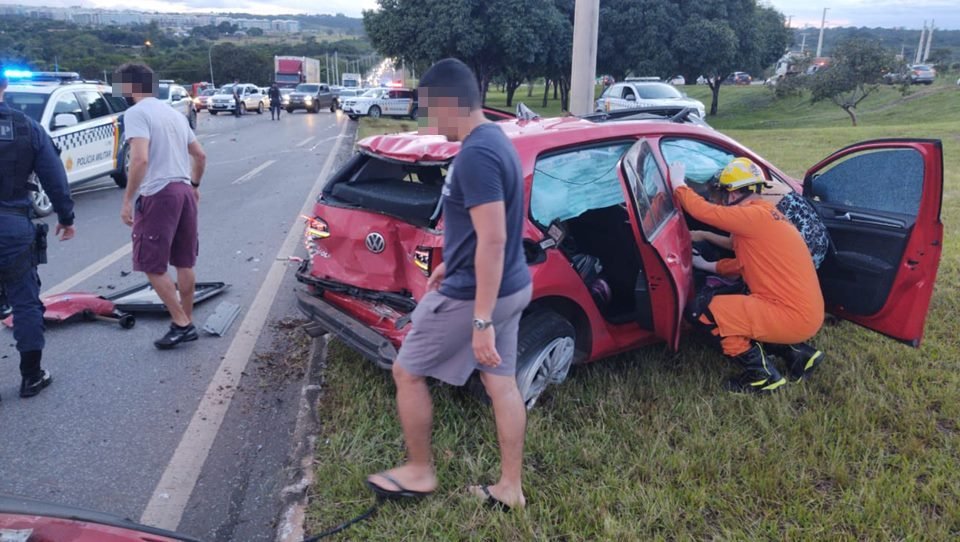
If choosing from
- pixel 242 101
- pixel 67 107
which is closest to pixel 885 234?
pixel 67 107

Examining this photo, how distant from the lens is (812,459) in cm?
325

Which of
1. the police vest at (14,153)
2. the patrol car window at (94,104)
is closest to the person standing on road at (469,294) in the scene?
the police vest at (14,153)

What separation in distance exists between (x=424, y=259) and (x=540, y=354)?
754mm

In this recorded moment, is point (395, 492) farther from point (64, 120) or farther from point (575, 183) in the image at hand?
point (64, 120)

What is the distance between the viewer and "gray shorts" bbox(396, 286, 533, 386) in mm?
2705

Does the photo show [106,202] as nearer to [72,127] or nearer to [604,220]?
[72,127]

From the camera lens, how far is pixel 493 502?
2930 millimetres

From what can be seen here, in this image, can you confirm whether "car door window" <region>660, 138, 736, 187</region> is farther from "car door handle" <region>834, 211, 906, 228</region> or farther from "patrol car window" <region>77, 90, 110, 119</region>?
"patrol car window" <region>77, 90, 110, 119</region>

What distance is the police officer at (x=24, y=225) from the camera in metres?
3.86

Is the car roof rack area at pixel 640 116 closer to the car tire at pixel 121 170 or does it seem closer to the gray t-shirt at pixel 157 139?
the gray t-shirt at pixel 157 139

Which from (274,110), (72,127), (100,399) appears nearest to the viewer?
(100,399)

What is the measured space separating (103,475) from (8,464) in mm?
481

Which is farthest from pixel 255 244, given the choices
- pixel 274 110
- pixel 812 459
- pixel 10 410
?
pixel 274 110

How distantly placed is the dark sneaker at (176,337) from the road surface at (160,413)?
0.05 metres
